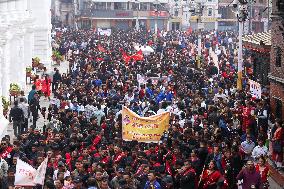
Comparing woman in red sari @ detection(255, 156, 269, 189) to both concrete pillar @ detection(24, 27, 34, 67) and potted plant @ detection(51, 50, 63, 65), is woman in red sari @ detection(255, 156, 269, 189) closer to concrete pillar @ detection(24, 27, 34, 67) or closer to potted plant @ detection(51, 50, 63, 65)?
concrete pillar @ detection(24, 27, 34, 67)

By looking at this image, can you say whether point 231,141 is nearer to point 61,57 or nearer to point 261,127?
point 261,127

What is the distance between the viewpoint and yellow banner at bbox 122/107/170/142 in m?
18.8

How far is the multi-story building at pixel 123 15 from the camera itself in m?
92.6

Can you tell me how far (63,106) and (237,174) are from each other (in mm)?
8555

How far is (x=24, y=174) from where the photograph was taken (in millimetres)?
14438

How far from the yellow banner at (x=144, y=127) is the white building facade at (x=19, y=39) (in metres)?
7.08

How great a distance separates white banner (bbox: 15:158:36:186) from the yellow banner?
4622mm

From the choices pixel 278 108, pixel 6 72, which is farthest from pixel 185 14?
pixel 278 108

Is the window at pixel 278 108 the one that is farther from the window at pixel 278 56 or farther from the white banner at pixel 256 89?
the window at pixel 278 56

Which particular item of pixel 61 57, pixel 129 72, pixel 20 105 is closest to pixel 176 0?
pixel 61 57

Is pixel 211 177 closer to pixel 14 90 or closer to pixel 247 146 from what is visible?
pixel 247 146

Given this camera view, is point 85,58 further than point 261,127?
Yes

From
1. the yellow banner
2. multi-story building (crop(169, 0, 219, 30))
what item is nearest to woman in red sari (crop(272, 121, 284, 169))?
the yellow banner

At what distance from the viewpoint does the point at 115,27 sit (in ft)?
303
